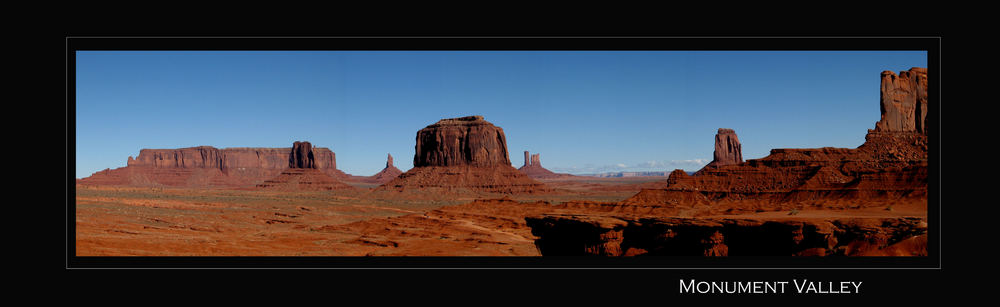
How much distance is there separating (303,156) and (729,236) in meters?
142

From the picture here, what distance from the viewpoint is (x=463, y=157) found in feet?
400

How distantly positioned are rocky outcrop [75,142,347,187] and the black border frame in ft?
461

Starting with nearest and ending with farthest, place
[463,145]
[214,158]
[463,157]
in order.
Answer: [463,157] → [463,145] → [214,158]

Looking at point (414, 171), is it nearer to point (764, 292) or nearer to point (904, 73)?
point (904, 73)

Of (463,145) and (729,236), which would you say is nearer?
(729,236)

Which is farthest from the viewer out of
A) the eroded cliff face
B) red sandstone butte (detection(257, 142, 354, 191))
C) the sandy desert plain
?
the eroded cliff face

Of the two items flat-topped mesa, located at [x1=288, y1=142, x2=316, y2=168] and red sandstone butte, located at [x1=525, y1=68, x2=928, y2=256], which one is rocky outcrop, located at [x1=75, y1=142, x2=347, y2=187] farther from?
red sandstone butte, located at [x1=525, y1=68, x2=928, y2=256]

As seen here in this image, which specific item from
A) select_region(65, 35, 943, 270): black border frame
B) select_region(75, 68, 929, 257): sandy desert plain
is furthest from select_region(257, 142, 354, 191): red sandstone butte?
select_region(65, 35, 943, 270): black border frame

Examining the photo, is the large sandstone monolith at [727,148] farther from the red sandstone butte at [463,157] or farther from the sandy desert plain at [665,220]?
the sandy desert plain at [665,220]

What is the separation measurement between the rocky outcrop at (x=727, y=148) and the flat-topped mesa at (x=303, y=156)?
89538 millimetres

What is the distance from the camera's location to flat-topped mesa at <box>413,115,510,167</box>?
397 feet
